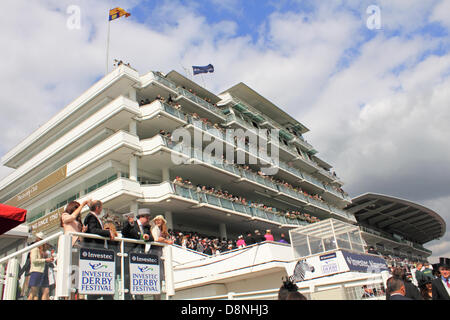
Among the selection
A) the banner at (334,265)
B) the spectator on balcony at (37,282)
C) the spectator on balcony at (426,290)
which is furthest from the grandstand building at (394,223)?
the spectator on balcony at (37,282)

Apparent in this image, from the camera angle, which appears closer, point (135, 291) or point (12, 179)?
Result: point (135, 291)

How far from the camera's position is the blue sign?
40.4 feet

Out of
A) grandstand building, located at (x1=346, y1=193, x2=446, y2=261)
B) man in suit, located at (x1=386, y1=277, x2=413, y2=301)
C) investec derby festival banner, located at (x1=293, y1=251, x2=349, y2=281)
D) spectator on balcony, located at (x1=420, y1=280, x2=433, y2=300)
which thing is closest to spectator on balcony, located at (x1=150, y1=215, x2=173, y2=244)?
man in suit, located at (x1=386, y1=277, x2=413, y2=301)

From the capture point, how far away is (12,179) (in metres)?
31.5

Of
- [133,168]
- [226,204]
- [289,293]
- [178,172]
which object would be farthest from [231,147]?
[289,293]

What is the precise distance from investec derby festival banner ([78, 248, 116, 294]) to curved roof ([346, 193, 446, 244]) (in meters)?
50.8

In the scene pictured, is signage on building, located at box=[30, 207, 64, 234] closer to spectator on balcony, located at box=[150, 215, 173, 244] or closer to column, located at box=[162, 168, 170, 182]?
column, located at box=[162, 168, 170, 182]

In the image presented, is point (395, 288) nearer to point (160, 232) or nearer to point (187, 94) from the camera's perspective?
point (160, 232)

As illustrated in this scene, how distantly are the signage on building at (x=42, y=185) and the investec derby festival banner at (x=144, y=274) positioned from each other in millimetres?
21738

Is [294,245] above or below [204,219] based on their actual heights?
below
